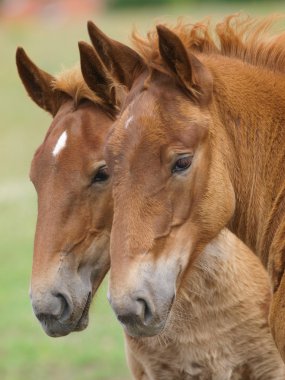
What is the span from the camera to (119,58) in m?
4.95

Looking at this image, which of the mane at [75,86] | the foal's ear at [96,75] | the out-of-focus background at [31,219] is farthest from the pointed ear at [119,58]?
the mane at [75,86]

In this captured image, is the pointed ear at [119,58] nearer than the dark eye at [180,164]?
No

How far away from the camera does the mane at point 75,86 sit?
19.0 feet

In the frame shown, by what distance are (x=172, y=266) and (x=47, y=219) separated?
123 cm

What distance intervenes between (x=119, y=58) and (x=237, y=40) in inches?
24.3

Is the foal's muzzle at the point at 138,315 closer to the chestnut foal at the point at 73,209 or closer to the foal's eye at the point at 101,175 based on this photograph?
the chestnut foal at the point at 73,209

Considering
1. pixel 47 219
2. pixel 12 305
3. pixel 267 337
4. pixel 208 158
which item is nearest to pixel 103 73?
pixel 47 219

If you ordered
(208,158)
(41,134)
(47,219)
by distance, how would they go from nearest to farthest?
(208,158), (47,219), (41,134)

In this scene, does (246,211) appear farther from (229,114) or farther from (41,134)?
(41,134)

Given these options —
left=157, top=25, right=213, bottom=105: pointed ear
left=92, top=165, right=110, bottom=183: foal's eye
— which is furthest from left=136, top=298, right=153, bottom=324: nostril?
left=92, top=165, right=110, bottom=183: foal's eye

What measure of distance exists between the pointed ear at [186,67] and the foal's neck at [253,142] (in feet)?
0.29

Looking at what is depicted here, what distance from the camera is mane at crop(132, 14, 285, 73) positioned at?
4988mm

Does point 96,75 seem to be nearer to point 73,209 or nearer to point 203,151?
point 73,209

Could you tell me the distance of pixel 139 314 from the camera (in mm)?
4211
